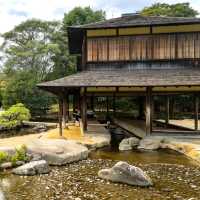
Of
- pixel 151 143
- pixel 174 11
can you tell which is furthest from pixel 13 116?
pixel 174 11

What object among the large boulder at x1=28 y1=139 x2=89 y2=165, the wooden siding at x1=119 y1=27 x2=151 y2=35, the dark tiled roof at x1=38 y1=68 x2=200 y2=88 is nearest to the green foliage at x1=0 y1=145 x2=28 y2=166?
the large boulder at x1=28 y1=139 x2=89 y2=165

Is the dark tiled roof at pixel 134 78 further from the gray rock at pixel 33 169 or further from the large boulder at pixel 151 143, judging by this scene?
the gray rock at pixel 33 169

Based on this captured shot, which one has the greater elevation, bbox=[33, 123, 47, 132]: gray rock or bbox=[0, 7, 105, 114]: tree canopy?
bbox=[0, 7, 105, 114]: tree canopy

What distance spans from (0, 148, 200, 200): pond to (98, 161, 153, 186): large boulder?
0.67 feet

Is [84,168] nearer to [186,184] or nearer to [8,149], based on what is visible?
[8,149]

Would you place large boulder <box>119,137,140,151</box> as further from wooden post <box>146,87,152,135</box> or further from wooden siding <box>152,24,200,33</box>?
wooden siding <box>152,24,200,33</box>

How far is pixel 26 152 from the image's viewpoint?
1438cm

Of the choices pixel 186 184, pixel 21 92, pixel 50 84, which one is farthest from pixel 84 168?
pixel 21 92

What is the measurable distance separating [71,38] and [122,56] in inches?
175

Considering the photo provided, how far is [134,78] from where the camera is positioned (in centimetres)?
2041

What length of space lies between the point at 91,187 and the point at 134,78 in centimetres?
1056

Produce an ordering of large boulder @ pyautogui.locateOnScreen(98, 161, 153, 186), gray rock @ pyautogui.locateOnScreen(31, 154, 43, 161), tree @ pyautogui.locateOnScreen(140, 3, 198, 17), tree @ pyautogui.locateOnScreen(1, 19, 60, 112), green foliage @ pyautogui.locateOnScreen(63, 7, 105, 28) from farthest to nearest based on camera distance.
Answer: green foliage @ pyautogui.locateOnScreen(63, 7, 105, 28)
tree @ pyautogui.locateOnScreen(140, 3, 198, 17)
tree @ pyautogui.locateOnScreen(1, 19, 60, 112)
gray rock @ pyautogui.locateOnScreen(31, 154, 43, 161)
large boulder @ pyautogui.locateOnScreen(98, 161, 153, 186)

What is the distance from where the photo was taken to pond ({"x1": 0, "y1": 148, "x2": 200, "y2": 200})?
393 inches

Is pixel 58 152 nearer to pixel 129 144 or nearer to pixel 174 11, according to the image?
pixel 129 144
